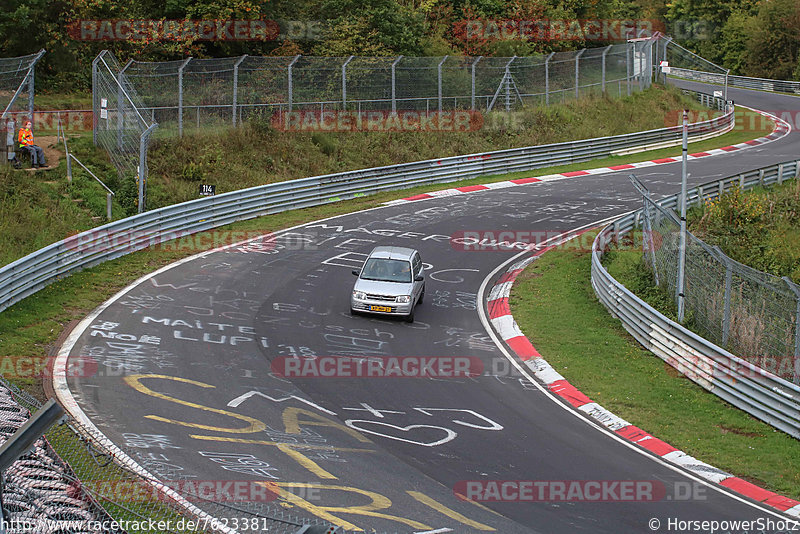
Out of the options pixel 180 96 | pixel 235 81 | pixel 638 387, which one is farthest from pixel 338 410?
pixel 235 81

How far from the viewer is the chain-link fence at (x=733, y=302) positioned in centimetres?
1639

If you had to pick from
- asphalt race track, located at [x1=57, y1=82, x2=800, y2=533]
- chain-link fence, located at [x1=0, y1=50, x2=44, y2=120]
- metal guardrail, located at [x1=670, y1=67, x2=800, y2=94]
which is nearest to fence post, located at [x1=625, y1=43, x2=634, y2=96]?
metal guardrail, located at [x1=670, y1=67, x2=800, y2=94]

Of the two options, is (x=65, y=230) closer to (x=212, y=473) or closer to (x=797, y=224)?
(x=212, y=473)

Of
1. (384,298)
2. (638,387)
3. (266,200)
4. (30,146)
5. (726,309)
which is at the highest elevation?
(30,146)

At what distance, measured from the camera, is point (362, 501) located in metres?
11.8

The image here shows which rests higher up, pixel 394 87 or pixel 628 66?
pixel 628 66

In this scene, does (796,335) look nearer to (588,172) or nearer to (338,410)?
(338,410)

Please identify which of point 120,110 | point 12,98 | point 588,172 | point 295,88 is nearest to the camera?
point 12,98

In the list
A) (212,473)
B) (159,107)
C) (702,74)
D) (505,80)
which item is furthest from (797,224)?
(702,74)

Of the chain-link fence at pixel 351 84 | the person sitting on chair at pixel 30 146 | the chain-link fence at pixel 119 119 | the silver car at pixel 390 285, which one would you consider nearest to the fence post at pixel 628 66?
the chain-link fence at pixel 351 84

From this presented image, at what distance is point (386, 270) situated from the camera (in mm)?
21062

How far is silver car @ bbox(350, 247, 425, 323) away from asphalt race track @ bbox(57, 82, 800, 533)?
42 cm

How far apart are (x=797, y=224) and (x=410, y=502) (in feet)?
81.4

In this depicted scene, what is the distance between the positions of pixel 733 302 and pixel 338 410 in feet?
31.1
